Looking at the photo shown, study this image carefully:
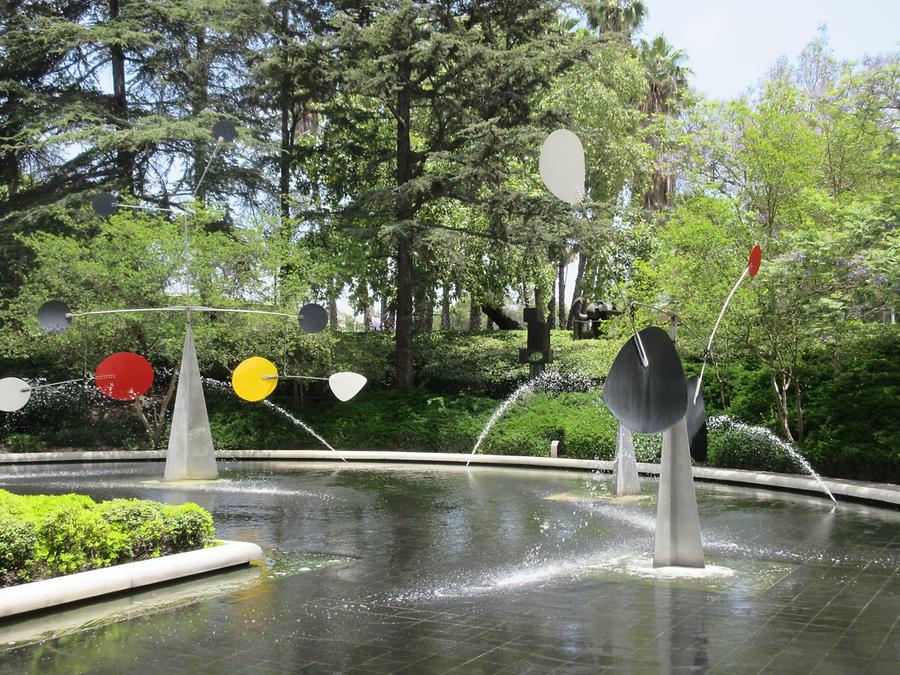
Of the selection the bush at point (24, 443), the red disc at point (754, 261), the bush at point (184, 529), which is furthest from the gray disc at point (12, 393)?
the bush at point (24, 443)

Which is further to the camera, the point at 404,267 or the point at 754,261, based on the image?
Answer: the point at 404,267

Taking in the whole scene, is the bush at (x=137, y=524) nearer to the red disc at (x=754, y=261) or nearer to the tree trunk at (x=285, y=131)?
the red disc at (x=754, y=261)

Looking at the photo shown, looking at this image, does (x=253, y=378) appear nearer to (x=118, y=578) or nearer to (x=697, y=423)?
(x=697, y=423)

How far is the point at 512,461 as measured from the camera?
874 inches

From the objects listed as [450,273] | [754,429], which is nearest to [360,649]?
[754,429]

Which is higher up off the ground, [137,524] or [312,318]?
[312,318]

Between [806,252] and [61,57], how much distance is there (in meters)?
26.5

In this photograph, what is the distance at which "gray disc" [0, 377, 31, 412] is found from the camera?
1512 cm

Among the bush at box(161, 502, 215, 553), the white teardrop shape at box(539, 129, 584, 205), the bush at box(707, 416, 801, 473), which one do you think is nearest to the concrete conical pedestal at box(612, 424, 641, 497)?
the bush at box(707, 416, 801, 473)

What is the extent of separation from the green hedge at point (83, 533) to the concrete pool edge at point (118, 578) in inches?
8.1

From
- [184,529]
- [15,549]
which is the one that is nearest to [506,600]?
[184,529]

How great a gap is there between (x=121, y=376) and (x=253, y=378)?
250 centimetres

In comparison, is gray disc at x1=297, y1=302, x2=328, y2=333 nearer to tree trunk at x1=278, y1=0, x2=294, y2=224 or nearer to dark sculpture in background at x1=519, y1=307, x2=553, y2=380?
dark sculpture in background at x1=519, y1=307, x2=553, y2=380

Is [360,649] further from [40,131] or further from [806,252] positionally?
[40,131]
